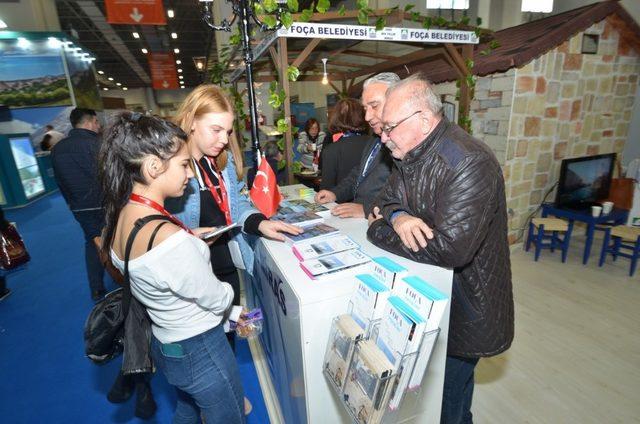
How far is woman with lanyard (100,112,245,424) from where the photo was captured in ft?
3.30

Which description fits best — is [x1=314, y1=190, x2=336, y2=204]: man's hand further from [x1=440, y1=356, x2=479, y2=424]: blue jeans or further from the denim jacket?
[x1=440, y1=356, x2=479, y2=424]: blue jeans

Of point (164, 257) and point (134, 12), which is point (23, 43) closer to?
point (134, 12)

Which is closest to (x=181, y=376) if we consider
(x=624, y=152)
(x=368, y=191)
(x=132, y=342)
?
(x=132, y=342)

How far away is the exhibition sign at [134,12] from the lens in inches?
217

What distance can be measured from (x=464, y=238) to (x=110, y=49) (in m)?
20.3

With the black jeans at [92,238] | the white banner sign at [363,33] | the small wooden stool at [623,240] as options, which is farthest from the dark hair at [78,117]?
the small wooden stool at [623,240]

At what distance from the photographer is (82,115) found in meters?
3.25

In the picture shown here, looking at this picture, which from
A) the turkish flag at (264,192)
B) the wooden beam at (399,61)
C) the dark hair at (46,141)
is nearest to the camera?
the turkish flag at (264,192)

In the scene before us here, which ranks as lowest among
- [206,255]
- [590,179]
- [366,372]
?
[590,179]

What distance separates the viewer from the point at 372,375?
82 centimetres

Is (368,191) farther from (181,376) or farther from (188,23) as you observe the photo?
(188,23)

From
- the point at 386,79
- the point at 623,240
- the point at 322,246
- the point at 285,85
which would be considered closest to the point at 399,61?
the point at 285,85

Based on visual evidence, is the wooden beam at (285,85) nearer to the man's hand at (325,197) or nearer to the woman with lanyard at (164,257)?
the man's hand at (325,197)

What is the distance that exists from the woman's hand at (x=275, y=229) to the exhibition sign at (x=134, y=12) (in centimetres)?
610
